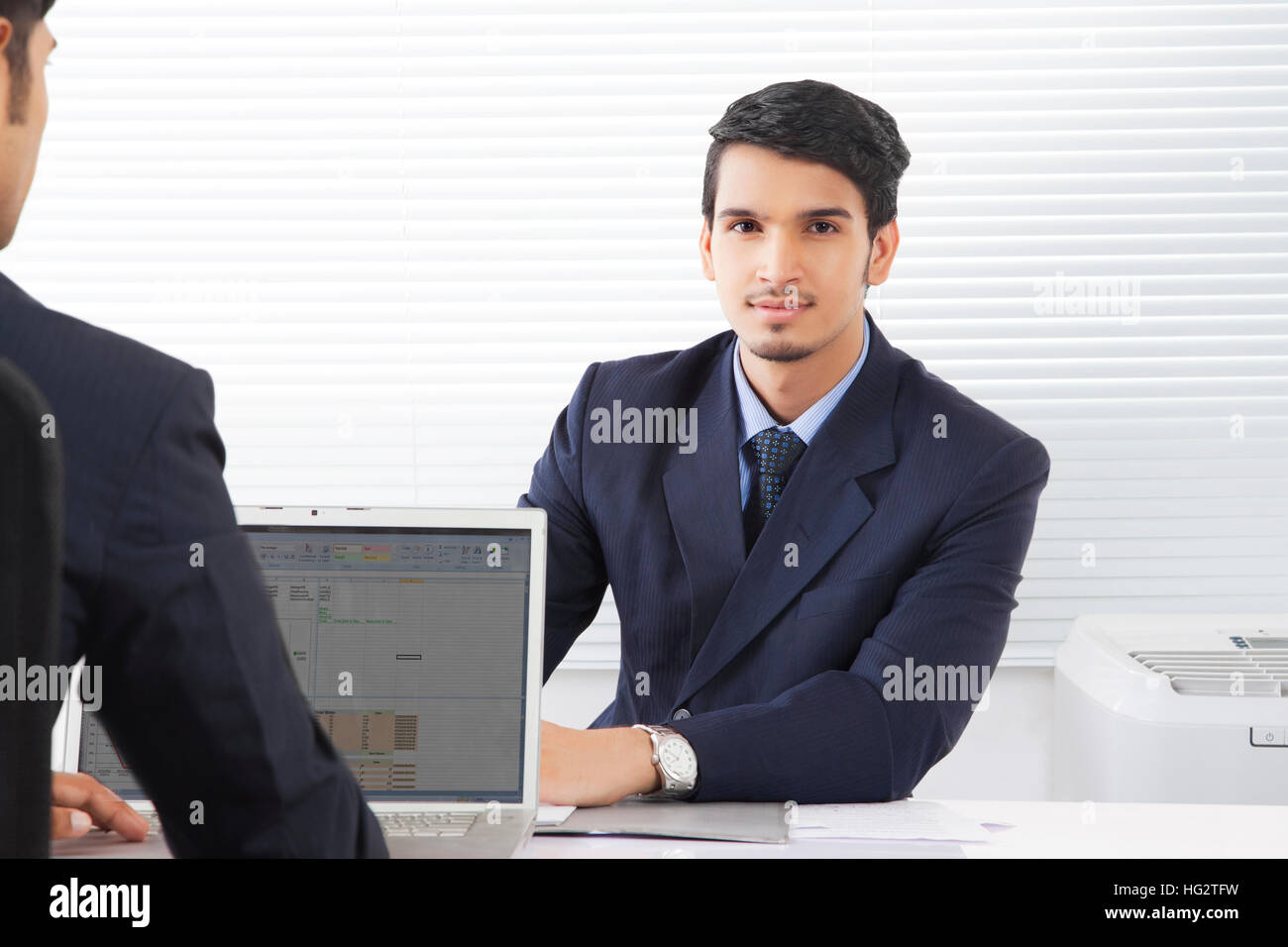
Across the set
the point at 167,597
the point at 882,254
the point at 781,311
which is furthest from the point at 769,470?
the point at 167,597

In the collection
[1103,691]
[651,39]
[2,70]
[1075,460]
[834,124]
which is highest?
[651,39]

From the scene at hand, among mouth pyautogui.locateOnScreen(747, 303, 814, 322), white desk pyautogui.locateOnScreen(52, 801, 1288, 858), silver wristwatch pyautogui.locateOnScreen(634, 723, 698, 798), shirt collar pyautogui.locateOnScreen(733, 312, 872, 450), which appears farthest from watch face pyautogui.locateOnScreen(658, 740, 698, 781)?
mouth pyautogui.locateOnScreen(747, 303, 814, 322)

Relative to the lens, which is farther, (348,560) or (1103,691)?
(1103,691)

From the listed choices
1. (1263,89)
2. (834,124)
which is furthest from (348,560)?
(1263,89)

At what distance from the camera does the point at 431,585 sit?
113 centimetres

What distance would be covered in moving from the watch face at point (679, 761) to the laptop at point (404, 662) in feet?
0.53

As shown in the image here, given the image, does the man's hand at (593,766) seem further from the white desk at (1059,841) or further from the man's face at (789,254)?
the man's face at (789,254)

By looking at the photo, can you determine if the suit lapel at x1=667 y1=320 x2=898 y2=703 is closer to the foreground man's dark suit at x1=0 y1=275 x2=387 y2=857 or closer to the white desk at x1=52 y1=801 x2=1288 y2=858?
the white desk at x1=52 y1=801 x2=1288 y2=858

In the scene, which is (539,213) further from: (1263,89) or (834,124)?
(1263,89)

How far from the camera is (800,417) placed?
1.69 metres

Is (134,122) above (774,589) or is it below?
above

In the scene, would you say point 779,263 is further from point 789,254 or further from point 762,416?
point 762,416

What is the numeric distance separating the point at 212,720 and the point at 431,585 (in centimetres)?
54

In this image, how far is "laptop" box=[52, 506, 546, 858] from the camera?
1.11 meters
